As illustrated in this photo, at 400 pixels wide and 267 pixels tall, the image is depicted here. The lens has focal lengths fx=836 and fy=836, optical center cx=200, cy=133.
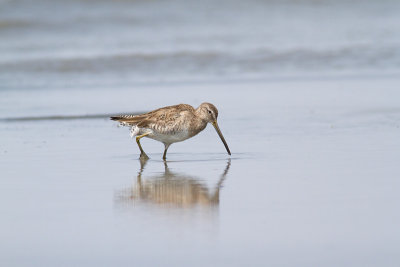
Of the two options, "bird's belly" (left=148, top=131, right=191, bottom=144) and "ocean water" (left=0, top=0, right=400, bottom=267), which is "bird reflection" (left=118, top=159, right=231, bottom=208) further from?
"bird's belly" (left=148, top=131, right=191, bottom=144)

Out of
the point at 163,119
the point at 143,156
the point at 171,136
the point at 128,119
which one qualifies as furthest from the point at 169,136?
the point at 128,119

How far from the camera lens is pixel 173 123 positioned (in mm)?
7094

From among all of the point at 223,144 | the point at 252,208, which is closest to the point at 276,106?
the point at 223,144

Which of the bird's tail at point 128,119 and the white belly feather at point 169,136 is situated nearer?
the white belly feather at point 169,136

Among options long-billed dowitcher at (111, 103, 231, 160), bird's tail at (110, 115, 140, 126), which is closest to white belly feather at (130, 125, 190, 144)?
long-billed dowitcher at (111, 103, 231, 160)

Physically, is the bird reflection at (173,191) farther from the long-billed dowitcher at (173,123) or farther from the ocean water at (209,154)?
the long-billed dowitcher at (173,123)

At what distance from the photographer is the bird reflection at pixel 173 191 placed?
16.6 ft

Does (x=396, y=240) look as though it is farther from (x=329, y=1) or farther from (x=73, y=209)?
(x=329, y=1)

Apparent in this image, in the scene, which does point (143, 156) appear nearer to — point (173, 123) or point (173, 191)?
point (173, 123)

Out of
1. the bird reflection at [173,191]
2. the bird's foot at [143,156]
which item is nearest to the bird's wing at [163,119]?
the bird's foot at [143,156]

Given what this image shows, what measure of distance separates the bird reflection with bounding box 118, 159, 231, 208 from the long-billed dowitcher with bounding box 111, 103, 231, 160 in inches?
37.2

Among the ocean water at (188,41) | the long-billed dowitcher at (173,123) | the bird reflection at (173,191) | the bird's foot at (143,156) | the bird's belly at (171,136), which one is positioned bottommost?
the bird reflection at (173,191)

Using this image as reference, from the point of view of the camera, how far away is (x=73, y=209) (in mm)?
4922

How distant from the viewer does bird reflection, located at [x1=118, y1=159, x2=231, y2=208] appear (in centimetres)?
506
